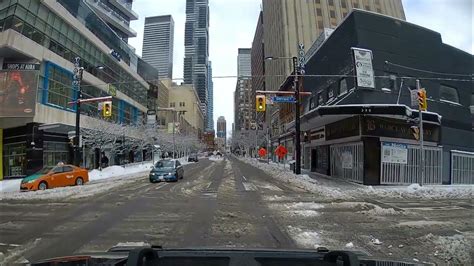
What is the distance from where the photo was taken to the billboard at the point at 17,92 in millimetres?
35406

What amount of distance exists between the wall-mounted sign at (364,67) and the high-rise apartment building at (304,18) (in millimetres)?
53034

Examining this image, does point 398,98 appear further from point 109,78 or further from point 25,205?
point 109,78

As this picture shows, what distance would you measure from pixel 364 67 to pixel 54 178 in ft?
67.2

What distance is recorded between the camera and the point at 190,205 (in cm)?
1630

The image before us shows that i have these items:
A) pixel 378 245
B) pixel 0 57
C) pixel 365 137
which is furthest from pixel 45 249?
pixel 0 57

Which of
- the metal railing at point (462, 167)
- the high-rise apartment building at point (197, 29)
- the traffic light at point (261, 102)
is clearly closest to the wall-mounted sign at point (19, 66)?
the traffic light at point (261, 102)

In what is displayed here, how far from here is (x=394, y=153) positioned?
2777 cm

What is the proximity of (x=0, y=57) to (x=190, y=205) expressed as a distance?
27983 mm

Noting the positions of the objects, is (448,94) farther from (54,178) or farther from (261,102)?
(54,178)

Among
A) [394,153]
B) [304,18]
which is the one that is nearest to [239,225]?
[394,153]

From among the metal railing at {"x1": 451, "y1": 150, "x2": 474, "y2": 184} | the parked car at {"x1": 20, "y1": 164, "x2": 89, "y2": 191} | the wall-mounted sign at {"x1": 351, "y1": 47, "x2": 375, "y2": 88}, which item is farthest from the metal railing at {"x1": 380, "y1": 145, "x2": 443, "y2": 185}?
the parked car at {"x1": 20, "y1": 164, "x2": 89, "y2": 191}

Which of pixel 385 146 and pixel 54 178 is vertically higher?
pixel 385 146

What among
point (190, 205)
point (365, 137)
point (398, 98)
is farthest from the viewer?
point (398, 98)

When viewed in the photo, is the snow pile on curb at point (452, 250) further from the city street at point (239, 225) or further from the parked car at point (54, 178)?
the parked car at point (54, 178)
